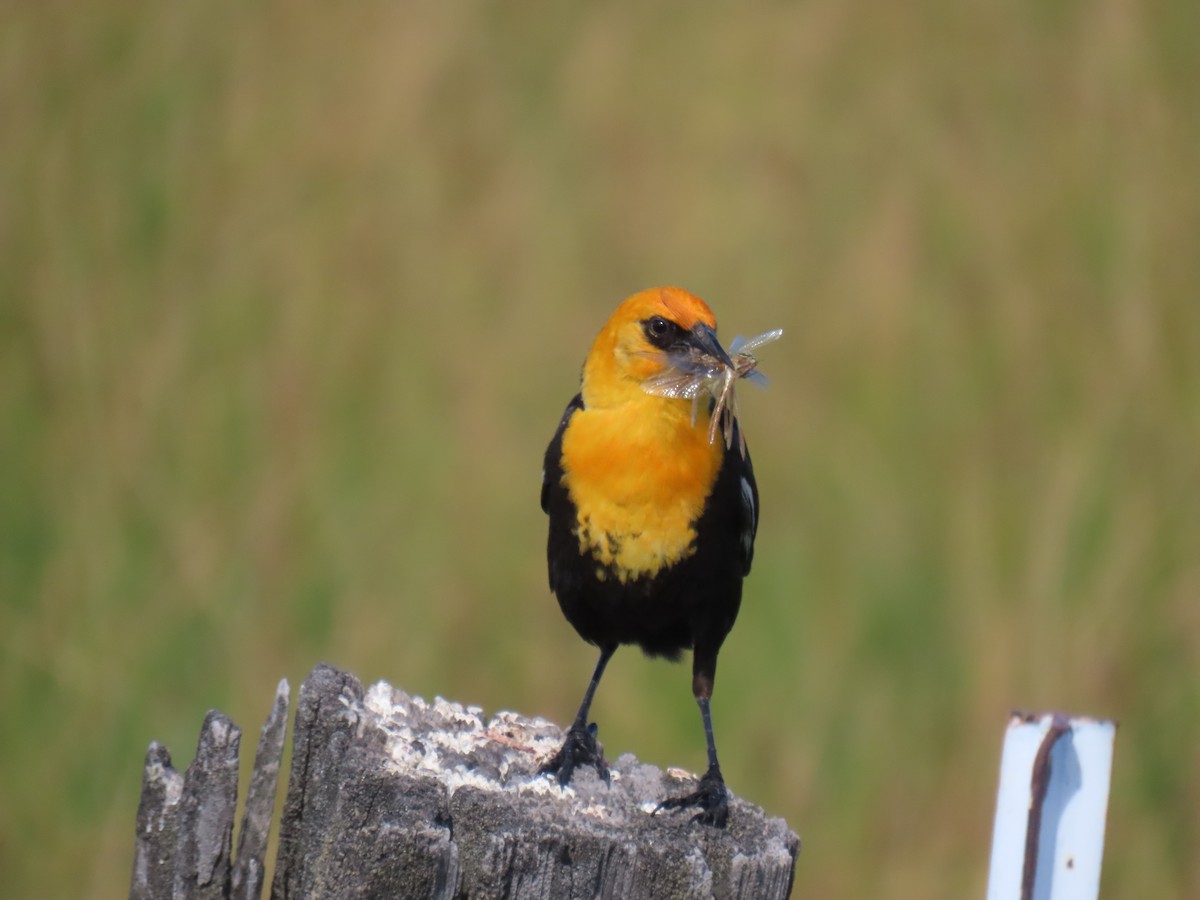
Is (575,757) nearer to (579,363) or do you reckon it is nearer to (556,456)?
(556,456)

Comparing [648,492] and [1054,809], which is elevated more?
[648,492]

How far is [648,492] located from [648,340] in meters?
0.44

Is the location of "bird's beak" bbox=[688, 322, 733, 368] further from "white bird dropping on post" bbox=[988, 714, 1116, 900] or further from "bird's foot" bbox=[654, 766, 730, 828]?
"white bird dropping on post" bbox=[988, 714, 1116, 900]

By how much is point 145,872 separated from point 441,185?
17.2 ft

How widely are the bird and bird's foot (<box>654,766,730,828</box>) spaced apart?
897mm

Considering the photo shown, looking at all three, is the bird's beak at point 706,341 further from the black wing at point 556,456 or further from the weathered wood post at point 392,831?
the weathered wood post at point 392,831

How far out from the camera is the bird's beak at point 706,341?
13.4ft

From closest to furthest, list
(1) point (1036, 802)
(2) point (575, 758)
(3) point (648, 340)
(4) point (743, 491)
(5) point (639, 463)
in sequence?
(1) point (1036, 802)
(2) point (575, 758)
(5) point (639, 463)
(3) point (648, 340)
(4) point (743, 491)

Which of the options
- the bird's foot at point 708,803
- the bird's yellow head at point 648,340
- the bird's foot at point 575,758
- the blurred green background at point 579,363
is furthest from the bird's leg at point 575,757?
the blurred green background at point 579,363

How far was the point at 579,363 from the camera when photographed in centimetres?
688

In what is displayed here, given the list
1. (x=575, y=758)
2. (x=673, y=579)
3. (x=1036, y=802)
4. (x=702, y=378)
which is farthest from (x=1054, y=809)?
(x=702, y=378)

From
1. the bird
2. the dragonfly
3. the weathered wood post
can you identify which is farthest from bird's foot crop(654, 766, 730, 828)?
the dragonfly

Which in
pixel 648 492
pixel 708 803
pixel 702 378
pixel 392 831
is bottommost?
pixel 392 831

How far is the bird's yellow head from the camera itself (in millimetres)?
4164
